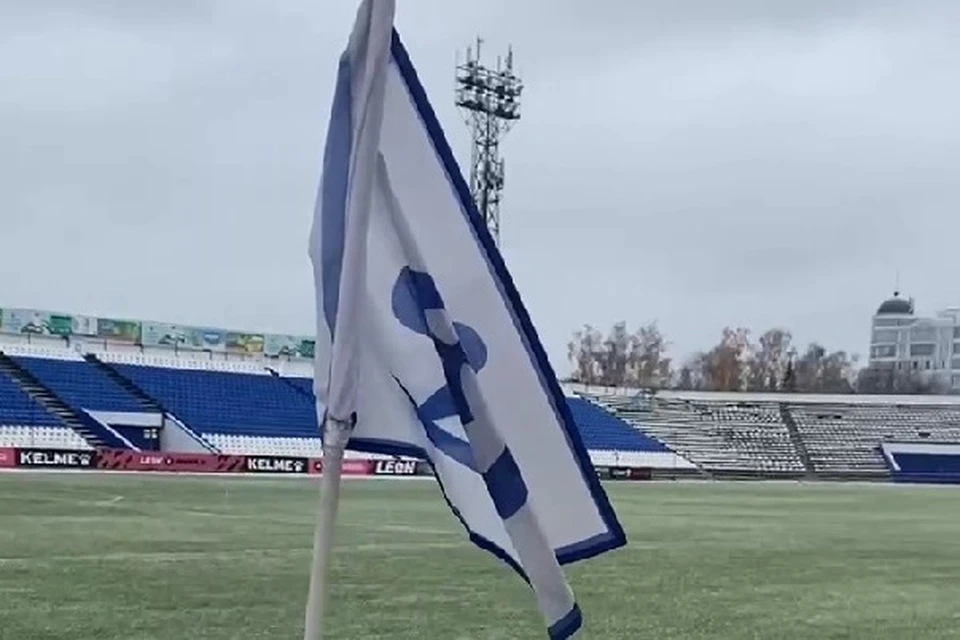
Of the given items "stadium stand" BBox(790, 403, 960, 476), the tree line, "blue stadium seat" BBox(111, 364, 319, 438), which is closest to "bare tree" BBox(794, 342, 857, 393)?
the tree line

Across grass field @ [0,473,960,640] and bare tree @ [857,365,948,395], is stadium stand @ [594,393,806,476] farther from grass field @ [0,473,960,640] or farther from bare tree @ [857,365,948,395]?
grass field @ [0,473,960,640]

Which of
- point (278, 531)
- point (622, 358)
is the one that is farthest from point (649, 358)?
point (278, 531)

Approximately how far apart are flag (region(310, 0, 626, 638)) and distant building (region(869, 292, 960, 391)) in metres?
127

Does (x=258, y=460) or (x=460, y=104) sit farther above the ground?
(x=460, y=104)

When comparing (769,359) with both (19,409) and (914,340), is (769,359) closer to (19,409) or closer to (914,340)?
(914,340)

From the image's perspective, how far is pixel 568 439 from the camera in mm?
3596

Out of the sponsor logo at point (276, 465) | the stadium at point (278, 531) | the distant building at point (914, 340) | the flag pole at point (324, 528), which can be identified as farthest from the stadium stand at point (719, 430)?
the distant building at point (914, 340)

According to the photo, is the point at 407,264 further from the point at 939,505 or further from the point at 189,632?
the point at 939,505

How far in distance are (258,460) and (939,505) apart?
1946 centimetres

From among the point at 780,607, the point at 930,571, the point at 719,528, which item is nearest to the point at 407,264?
the point at 780,607

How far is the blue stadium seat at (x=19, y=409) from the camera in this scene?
4028 centimetres

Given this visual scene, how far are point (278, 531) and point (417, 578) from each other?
5.33m

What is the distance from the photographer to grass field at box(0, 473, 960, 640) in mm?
8422

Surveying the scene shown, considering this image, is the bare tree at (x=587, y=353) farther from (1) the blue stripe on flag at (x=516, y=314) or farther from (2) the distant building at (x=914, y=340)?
(1) the blue stripe on flag at (x=516, y=314)
